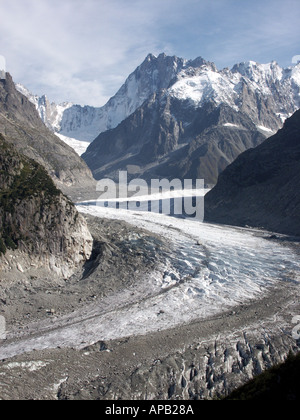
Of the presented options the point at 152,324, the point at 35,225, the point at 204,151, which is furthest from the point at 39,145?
the point at 152,324

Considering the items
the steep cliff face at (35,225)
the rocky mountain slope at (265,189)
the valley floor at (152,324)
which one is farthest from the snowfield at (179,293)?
the rocky mountain slope at (265,189)

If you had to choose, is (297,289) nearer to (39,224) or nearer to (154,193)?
(39,224)

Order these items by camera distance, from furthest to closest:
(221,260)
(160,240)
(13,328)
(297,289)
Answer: (160,240) < (221,260) < (297,289) < (13,328)

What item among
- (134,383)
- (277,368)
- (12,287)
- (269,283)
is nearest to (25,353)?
(134,383)

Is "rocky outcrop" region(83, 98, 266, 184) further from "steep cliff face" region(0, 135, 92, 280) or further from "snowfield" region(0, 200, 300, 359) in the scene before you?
"steep cliff face" region(0, 135, 92, 280)

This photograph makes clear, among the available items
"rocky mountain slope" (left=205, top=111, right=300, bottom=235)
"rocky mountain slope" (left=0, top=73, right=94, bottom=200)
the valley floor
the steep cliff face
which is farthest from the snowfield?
"rocky mountain slope" (left=0, top=73, right=94, bottom=200)
